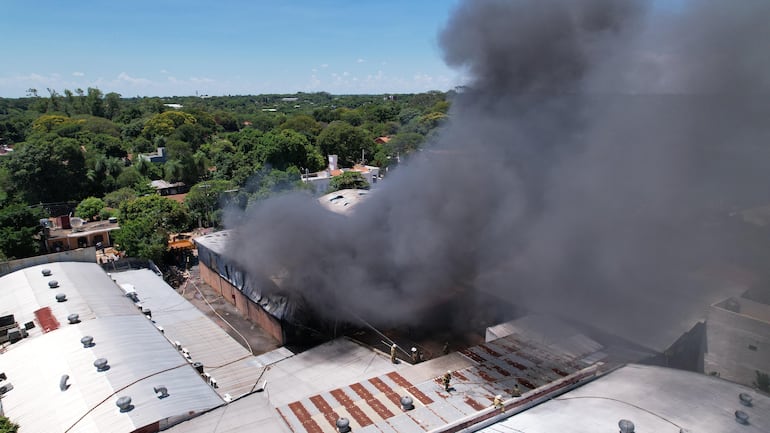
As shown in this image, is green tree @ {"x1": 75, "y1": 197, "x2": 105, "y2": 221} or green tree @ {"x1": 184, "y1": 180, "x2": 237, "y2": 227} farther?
green tree @ {"x1": 184, "y1": 180, "x2": 237, "y2": 227}

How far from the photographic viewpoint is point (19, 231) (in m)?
19.8

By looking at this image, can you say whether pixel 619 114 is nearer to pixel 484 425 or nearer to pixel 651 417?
pixel 651 417

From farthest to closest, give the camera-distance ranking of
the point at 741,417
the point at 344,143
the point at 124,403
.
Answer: the point at 344,143, the point at 124,403, the point at 741,417

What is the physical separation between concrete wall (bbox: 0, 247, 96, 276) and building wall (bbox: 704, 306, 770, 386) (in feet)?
63.3

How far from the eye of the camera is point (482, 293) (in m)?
16.0

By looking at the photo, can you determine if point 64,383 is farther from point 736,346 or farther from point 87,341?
point 736,346

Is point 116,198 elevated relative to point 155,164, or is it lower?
lower

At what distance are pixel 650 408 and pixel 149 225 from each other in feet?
62.3

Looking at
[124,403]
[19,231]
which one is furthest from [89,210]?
[124,403]

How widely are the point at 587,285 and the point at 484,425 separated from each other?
33.5ft

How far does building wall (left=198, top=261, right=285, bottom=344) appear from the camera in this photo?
14.4 m

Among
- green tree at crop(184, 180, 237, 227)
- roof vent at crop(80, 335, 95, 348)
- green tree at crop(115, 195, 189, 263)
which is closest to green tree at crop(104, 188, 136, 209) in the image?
green tree at crop(184, 180, 237, 227)

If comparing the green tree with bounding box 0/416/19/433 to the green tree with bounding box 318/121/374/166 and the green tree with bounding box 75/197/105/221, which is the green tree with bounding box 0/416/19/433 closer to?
the green tree with bounding box 75/197/105/221

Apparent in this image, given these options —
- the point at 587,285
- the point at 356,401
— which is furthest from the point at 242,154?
the point at 356,401
